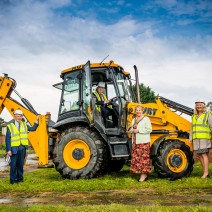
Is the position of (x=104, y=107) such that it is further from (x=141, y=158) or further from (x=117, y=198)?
(x=117, y=198)

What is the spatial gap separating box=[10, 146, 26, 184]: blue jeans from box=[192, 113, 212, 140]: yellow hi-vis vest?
170 inches

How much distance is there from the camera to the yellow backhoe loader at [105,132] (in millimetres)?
7914

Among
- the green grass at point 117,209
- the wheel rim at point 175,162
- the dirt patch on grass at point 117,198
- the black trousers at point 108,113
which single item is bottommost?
the dirt patch on grass at point 117,198

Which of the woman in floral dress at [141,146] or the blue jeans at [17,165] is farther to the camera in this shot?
the blue jeans at [17,165]

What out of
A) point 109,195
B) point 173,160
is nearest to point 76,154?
point 109,195

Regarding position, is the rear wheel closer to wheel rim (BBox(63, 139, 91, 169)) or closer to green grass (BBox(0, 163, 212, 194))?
wheel rim (BBox(63, 139, 91, 169))

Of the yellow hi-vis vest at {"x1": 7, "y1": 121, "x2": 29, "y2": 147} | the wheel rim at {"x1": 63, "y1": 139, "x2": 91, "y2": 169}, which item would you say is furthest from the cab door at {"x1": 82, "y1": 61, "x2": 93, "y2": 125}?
the yellow hi-vis vest at {"x1": 7, "y1": 121, "x2": 29, "y2": 147}

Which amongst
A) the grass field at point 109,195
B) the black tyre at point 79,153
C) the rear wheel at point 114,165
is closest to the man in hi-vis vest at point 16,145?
the grass field at point 109,195

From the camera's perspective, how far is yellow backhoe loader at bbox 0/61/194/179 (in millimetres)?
7914

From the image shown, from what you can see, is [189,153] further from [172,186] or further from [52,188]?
[52,188]

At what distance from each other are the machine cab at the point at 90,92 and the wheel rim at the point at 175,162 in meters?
Result: 1.40

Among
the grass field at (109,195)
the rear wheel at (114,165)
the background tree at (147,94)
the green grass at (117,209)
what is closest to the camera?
the green grass at (117,209)

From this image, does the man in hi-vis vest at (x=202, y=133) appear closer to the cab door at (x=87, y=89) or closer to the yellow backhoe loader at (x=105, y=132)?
the yellow backhoe loader at (x=105, y=132)

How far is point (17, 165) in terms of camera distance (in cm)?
863
